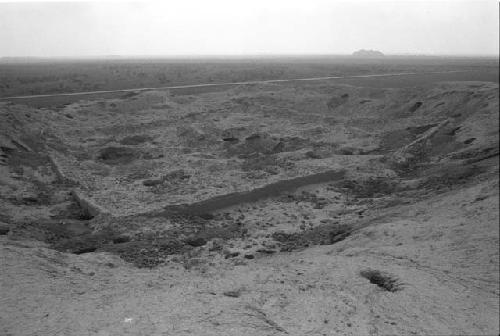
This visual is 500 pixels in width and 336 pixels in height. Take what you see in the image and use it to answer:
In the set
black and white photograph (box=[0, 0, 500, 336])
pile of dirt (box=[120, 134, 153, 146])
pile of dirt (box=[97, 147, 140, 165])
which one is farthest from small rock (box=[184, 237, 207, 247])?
pile of dirt (box=[120, 134, 153, 146])

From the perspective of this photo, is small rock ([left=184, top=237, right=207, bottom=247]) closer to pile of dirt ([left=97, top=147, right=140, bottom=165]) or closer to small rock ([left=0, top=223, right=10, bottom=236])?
small rock ([left=0, top=223, right=10, bottom=236])

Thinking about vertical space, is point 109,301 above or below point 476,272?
below

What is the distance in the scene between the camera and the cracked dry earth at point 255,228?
18.0ft

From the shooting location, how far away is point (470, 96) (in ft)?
62.2

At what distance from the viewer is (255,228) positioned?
34.0ft

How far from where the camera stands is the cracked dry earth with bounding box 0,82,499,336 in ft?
18.0

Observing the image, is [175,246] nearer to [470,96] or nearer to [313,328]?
[313,328]

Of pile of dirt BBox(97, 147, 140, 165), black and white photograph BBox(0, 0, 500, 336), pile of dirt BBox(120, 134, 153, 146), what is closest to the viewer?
black and white photograph BBox(0, 0, 500, 336)

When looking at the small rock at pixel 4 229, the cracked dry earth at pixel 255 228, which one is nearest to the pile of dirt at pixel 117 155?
the cracked dry earth at pixel 255 228

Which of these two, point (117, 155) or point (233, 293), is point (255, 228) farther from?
point (117, 155)

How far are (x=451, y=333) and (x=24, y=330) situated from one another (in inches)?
210

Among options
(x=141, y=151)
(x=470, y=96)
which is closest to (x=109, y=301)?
(x=141, y=151)

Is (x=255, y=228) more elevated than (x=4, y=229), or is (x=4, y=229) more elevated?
(x=4, y=229)

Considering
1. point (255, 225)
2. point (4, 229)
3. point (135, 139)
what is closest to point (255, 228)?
point (255, 225)
